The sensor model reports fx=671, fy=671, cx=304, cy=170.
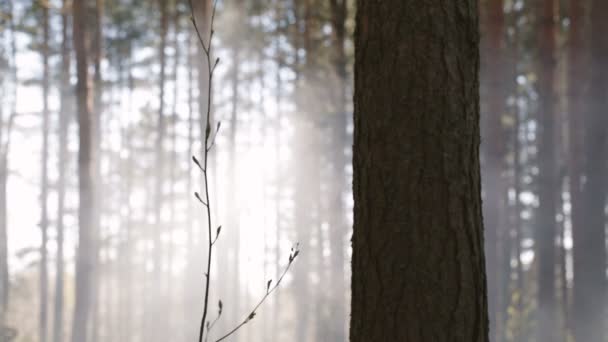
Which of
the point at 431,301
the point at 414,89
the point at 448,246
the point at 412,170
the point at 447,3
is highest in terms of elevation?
the point at 447,3

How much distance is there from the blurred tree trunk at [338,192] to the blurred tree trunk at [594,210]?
4.67 metres

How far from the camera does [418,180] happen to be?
225cm

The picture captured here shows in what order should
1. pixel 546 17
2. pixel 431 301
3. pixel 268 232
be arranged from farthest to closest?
pixel 268 232, pixel 546 17, pixel 431 301

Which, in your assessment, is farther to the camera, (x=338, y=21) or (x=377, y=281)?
(x=338, y=21)

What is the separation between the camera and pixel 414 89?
7.58 ft

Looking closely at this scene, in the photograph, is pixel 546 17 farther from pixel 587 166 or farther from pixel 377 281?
pixel 377 281

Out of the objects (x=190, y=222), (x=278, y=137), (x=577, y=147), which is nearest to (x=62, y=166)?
(x=190, y=222)

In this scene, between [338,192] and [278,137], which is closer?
[338,192]

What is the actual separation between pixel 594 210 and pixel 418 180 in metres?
12.2

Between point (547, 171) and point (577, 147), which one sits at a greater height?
point (577, 147)

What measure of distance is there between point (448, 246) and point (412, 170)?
0.28 m

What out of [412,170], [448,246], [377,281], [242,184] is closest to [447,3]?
[412,170]

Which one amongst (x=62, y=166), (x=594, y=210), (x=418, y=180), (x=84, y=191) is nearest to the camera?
(x=418, y=180)

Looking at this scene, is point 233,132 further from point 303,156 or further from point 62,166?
point 62,166
